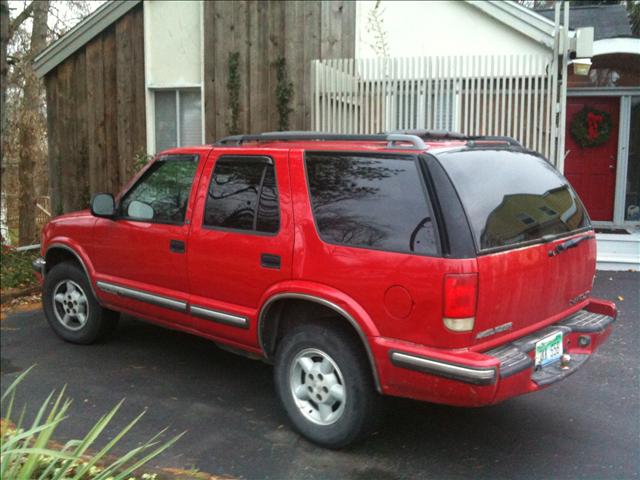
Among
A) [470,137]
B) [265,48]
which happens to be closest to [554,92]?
[265,48]

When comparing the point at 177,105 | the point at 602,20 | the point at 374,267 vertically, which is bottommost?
the point at 374,267

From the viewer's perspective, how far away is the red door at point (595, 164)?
1202cm

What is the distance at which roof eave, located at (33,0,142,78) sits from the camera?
11062 mm

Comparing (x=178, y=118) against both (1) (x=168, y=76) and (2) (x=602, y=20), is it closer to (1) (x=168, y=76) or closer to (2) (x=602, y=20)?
(1) (x=168, y=76)

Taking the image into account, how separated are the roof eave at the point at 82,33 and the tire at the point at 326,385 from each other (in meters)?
8.72

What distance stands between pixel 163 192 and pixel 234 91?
5.79 metres

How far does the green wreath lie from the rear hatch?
8.27 meters

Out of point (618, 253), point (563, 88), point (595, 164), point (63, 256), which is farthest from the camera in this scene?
point (595, 164)

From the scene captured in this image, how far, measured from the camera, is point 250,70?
10602 millimetres

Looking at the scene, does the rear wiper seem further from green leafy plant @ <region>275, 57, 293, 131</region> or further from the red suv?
green leafy plant @ <region>275, 57, 293, 131</region>

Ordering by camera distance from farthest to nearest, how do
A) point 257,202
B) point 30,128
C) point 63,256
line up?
1. point 30,128
2. point 63,256
3. point 257,202

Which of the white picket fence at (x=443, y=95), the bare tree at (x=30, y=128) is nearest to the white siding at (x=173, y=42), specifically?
the white picket fence at (x=443, y=95)

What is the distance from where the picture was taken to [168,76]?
36.6 ft

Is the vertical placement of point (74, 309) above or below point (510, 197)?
below
